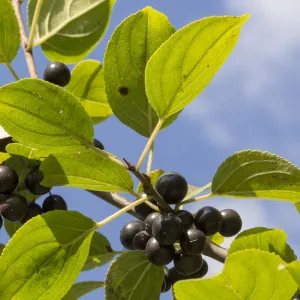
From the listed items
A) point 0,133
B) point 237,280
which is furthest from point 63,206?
point 237,280

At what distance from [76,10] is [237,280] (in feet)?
5.99

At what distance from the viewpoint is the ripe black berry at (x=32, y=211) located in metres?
2.25

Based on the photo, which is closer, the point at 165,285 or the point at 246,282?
the point at 246,282

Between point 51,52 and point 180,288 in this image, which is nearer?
point 180,288

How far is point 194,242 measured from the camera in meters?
1.90

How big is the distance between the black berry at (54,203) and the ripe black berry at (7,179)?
0.14m

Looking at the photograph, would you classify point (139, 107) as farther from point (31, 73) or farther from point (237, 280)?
point (237, 280)

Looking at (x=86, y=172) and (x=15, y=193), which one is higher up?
(x=86, y=172)

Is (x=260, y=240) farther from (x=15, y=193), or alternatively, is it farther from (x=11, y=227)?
(x=11, y=227)

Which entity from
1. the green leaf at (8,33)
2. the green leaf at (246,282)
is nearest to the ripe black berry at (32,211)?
the green leaf at (8,33)

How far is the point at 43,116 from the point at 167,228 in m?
0.45

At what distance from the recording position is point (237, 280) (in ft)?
4.55

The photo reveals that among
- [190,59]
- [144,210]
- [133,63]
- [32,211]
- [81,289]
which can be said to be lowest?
[81,289]

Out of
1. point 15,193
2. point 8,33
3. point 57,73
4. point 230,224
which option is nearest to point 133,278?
point 230,224
